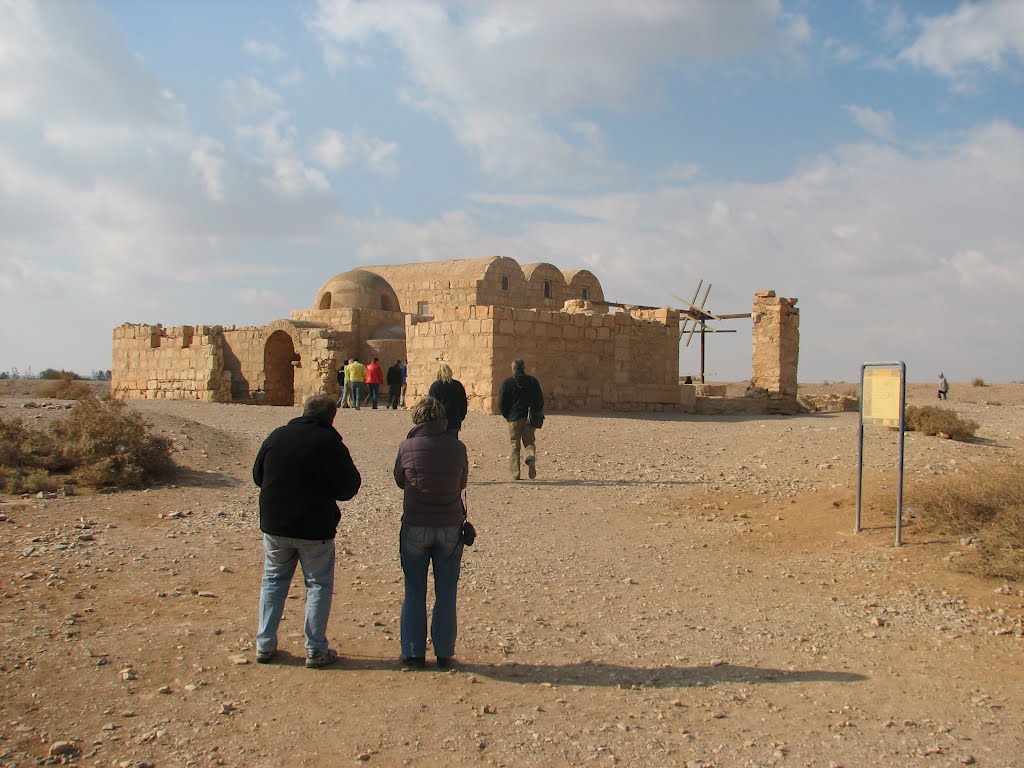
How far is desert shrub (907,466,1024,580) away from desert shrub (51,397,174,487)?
7.70 m

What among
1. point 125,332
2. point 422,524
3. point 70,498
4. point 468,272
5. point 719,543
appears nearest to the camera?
point 422,524

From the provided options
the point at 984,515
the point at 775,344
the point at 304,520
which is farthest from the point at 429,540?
the point at 775,344

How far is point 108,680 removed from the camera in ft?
13.5

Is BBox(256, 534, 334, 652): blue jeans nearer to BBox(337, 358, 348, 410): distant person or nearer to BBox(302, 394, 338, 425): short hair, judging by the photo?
BBox(302, 394, 338, 425): short hair

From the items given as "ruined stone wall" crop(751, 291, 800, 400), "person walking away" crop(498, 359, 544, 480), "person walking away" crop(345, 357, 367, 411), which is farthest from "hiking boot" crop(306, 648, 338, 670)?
"ruined stone wall" crop(751, 291, 800, 400)

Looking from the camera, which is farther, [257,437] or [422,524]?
[257,437]

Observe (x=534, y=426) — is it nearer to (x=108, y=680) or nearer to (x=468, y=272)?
(x=108, y=680)

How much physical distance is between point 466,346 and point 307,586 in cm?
1251

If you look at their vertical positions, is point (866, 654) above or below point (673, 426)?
below

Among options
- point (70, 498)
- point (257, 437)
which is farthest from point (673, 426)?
point (70, 498)

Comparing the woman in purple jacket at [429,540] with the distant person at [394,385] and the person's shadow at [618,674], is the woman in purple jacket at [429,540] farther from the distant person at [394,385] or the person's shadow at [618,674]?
the distant person at [394,385]

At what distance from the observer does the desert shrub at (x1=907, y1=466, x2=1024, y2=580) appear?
6.06 metres

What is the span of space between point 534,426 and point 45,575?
5.59 metres

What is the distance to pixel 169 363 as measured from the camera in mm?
23828
